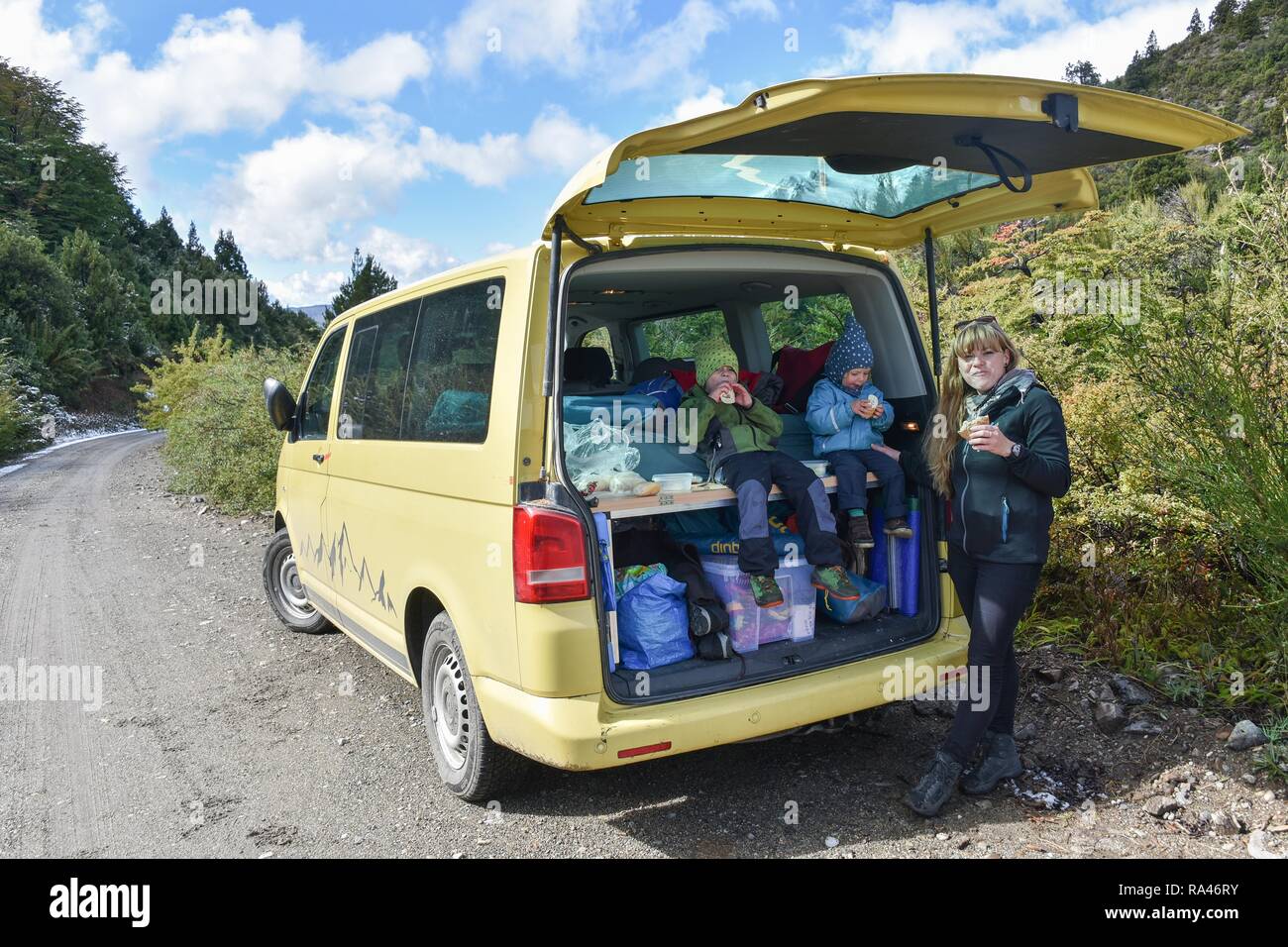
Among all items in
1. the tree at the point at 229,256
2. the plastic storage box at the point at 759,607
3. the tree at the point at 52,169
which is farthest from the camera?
the tree at the point at 229,256

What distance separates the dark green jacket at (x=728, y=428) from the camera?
149 inches

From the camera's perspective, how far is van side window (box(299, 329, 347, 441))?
16.6 feet

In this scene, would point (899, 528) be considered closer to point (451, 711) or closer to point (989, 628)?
point (989, 628)

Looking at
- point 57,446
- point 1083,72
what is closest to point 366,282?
point 57,446

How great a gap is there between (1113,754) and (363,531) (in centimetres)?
351

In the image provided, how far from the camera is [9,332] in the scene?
30.2 metres

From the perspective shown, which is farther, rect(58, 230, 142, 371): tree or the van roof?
rect(58, 230, 142, 371): tree

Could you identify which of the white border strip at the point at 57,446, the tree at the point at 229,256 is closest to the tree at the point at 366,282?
the white border strip at the point at 57,446

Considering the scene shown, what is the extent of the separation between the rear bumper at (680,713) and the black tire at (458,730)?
0.25 metres

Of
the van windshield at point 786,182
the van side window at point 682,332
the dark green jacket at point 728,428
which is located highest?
the van windshield at point 786,182

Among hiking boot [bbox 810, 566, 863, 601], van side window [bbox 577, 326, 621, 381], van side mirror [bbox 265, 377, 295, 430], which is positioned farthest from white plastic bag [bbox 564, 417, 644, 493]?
van side mirror [bbox 265, 377, 295, 430]

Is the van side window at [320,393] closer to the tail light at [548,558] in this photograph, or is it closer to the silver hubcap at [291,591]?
the silver hubcap at [291,591]

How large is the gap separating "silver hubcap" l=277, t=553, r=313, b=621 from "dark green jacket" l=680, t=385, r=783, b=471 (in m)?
3.53

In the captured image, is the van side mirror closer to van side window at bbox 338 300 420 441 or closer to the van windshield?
van side window at bbox 338 300 420 441
